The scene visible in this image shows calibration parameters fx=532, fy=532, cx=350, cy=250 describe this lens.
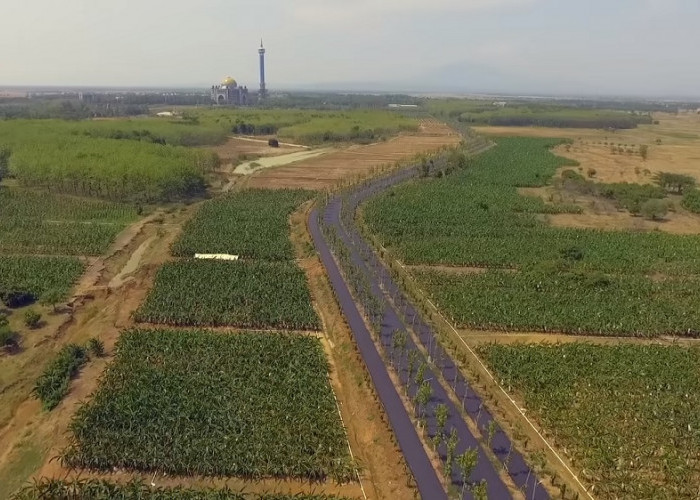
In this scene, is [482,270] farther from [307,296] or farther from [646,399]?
[646,399]

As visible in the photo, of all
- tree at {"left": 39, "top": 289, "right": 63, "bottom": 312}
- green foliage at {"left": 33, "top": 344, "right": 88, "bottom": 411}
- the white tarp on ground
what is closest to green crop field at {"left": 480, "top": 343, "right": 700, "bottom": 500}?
green foliage at {"left": 33, "top": 344, "right": 88, "bottom": 411}

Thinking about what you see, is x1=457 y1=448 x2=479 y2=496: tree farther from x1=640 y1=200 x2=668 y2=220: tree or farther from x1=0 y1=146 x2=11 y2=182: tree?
x1=0 y1=146 x2=11 y2=182: tree

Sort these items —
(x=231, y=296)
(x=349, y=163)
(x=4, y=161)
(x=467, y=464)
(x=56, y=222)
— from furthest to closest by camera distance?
(x=349, y=163) < (x=4, y=161) < (x=56, y=222) < (x=231, y=296) < (x=467, y=464)

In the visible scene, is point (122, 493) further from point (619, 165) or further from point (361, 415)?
point (619, 165)

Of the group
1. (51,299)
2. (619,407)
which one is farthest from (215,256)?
(619,407)

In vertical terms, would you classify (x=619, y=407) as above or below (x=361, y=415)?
above

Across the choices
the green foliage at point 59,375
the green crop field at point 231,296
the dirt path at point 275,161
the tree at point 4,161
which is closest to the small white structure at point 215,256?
the green crop field at point 231,296

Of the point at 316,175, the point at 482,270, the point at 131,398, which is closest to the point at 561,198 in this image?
the point at 482,270

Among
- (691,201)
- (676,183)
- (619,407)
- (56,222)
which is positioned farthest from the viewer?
(676,183)
